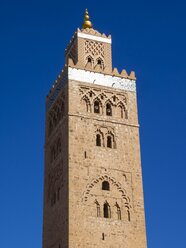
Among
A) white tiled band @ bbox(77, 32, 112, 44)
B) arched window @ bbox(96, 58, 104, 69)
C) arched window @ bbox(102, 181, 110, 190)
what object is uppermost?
white tiled band @ bbox(77, 32, 112, 44)

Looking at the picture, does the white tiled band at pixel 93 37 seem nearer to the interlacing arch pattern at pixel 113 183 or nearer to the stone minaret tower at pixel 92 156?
the stone minaret tower at pixel 92 156

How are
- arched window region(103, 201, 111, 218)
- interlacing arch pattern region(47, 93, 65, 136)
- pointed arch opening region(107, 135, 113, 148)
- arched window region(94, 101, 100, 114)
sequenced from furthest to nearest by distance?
1. interlacing arch pattern region(47, 93, 65, 136)
2. arched window region(94, 101, 100, 114)
3. pointed arch opening region(107, 135, 113, 148)
4. arched window region(103, 201, 111, 218)

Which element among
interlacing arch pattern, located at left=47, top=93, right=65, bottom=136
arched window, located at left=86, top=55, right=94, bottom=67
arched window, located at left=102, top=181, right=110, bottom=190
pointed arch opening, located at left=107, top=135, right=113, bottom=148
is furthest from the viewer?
arched window, located at left=86, top=55, right=94, bottom=67

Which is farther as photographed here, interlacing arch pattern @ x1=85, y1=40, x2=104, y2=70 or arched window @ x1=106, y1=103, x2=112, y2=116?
interlacing arch pattern @ x1=85, y1=40, x2=104, y2=70

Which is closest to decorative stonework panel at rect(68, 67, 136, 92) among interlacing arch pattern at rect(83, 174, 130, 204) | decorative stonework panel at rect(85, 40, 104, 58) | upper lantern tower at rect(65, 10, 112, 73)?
upper lantern tower at rect(65, 10, 112, 73)

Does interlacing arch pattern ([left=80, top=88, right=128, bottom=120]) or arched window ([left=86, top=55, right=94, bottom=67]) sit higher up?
Answer: arched window ([left=86, top=55, right=94, bottom=67])

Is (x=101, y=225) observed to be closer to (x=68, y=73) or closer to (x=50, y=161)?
(x=50, y=161)

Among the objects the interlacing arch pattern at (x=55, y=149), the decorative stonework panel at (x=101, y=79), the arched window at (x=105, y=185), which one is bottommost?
the arched window at (x=105, y=185)

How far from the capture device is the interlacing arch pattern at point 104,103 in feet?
70.0

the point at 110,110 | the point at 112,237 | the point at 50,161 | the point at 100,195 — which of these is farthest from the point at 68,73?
the point at 112,237

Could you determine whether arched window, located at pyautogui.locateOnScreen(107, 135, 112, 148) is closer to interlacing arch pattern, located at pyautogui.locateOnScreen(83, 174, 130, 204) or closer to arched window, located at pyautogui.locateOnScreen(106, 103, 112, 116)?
arched window, located at pyautogui.locateOnScreen(106, 103, 112, 116)

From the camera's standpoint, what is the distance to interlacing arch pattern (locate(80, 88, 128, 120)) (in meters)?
21.3

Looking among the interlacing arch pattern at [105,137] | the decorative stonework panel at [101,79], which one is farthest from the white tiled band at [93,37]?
the interlacing arch pattern at [105,137]

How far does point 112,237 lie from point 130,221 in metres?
1.02
